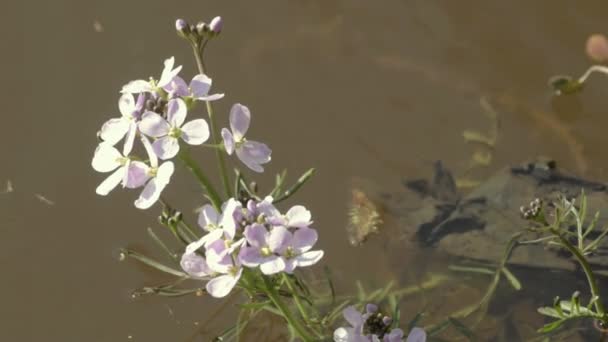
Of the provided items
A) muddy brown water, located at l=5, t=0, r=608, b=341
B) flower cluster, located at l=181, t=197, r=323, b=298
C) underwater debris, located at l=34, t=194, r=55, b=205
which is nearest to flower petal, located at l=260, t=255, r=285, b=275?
flower cluster, located at l=181, t=197, r=323, b=298

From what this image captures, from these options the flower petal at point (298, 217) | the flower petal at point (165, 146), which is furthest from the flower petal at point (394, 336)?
the flower petal at point (165, 146)

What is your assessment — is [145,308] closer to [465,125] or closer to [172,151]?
[172,151]

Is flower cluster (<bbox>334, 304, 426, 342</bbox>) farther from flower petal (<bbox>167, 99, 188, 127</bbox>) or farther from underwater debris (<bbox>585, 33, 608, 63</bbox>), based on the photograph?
underwater debris (<bbox>585, 33, 608, 63</bbox>)

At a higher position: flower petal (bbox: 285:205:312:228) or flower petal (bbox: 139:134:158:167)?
flower petal (bbox: 139:134:158:167)

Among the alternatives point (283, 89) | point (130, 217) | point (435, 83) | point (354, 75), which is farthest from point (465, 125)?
point (130, 217)

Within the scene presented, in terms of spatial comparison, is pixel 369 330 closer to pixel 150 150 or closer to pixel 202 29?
pixel 150 150

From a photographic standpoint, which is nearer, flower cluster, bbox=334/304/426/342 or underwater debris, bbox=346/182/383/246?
flower cluster, bbox=334/304/426/342
